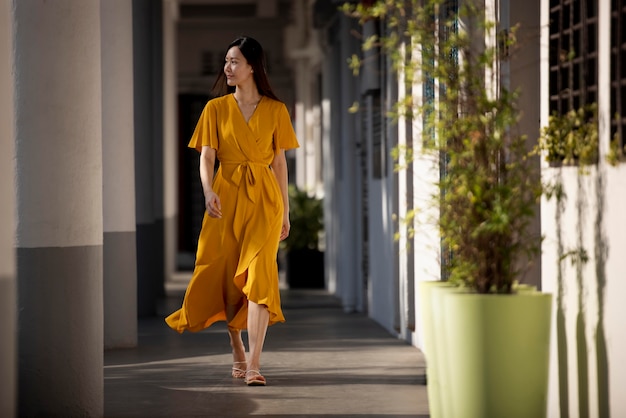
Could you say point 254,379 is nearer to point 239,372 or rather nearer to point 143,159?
point 239,372

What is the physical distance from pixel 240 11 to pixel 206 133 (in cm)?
2081

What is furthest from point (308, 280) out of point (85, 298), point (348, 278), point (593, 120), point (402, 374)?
point (593, 120)

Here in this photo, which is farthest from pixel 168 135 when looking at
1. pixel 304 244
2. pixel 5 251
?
pixel 5 251

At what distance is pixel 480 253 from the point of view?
205 inches

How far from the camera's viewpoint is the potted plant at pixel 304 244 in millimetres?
18281

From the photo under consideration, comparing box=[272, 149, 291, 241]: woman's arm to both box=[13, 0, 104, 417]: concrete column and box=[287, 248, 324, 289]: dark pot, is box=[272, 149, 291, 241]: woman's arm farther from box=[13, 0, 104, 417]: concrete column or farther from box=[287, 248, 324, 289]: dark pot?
box=[287, 248, 324, 289]: dark pot

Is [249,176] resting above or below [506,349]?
above

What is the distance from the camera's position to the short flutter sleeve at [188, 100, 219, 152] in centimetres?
777

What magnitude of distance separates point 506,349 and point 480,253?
39 cm

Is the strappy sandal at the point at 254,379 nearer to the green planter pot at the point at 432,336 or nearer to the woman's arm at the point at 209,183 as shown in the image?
the woman's arm at the point at 209,183

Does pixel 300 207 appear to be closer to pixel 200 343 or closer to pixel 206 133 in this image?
pixel 200 343

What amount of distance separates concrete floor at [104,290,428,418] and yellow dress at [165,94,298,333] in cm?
44

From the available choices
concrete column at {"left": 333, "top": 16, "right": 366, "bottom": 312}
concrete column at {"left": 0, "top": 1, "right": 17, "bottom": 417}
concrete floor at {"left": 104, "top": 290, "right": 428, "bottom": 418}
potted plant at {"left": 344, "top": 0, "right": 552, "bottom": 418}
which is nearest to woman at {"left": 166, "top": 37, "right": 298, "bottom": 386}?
concrete floor at {"left": 104, "top": 290, "right": 428, "bottom": 418}

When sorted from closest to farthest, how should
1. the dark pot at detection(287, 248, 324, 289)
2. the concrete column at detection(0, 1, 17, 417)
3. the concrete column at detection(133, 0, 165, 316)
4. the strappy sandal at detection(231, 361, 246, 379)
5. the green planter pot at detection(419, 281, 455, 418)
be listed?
the concrete column at detection(0, 1, 17, 417), the green planter pot at detection(419, 281, 455, 418), the strappy sandal at detection(231, 361, 246, 379), the concrete column at detection(133, 0, 165, 316), the dark pot at detection(287, 248, 324, 289)
